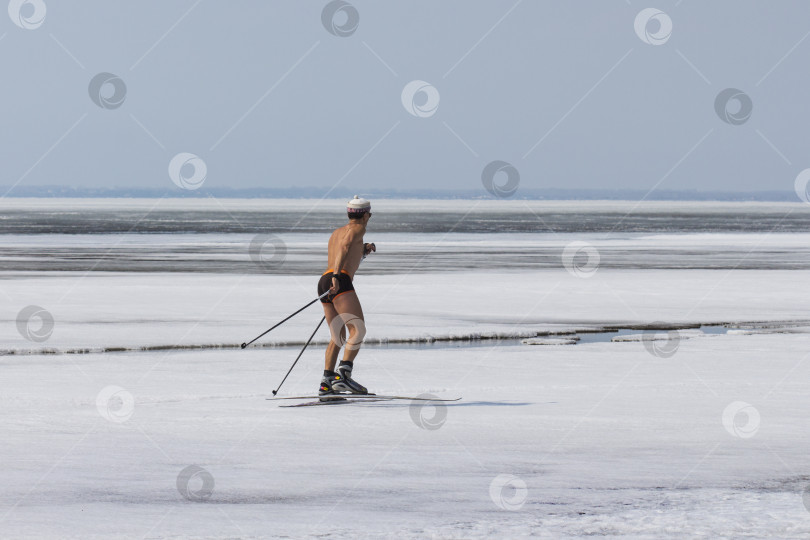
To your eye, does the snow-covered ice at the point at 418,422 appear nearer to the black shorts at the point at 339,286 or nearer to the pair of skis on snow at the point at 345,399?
the pair of skis on snow at the point at 345,399

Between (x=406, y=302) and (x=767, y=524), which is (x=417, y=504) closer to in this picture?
(x=767, y=524)

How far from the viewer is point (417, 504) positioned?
5898 millimetres

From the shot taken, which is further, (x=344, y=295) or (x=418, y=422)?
(x=344, y=295)

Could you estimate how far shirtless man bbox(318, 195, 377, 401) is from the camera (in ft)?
29.0

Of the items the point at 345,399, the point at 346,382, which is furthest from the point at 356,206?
the point at 345,399

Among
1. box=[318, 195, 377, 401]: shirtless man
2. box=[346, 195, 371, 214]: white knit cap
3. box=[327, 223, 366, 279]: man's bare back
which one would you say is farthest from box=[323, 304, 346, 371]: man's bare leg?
box=[346, 195, 371, 214]: white knit cap

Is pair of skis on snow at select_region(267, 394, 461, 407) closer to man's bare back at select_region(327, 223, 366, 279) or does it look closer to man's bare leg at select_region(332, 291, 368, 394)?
man's bare leg at select_region(332, 291, 368, 394)

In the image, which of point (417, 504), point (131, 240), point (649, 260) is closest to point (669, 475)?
point (417, 504)

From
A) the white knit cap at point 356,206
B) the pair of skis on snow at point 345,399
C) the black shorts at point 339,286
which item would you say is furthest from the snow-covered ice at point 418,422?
the white knit cap at point 356,206

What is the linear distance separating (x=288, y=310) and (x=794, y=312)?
7443 mm

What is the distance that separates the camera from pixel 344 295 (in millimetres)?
8906

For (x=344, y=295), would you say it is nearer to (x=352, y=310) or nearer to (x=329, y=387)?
(x=352, y=310)

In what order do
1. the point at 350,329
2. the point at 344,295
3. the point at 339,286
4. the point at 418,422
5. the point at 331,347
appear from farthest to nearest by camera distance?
the point at 331,347, the point at 350,329, the point at 344,295, the point at 339,286, the point at 418,422

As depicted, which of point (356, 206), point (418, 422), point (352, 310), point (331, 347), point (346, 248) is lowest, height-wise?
point (418, 422)
